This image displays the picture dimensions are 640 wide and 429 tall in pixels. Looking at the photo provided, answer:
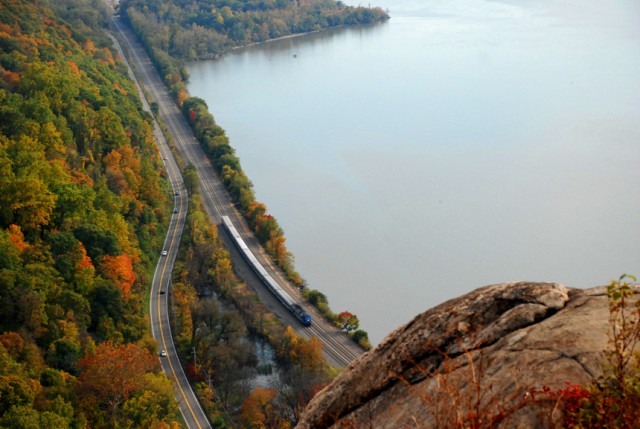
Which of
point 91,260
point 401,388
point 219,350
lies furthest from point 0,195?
point 401,388

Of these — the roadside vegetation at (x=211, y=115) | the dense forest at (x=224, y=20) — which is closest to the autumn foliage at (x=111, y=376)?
the roadside vegetation at (x=211, y=115)

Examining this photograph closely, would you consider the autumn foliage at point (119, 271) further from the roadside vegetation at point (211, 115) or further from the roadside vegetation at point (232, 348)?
the roadside vegetation at point (211, 115)

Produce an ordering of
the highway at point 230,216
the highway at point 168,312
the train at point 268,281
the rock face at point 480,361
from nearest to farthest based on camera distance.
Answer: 1. the rock face at point 480,361
2. the highway at point 168,312
3. the highway at point 230,216
4. the train at point 268,281

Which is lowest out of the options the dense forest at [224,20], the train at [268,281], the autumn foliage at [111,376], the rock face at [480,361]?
the train at [268,281]

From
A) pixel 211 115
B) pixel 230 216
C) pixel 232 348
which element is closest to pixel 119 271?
pixel 232 348

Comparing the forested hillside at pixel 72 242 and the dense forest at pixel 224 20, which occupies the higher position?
the dense forest at pixel 224 20

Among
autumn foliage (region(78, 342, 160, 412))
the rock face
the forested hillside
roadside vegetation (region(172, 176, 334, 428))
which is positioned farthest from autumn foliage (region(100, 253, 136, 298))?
the rock face

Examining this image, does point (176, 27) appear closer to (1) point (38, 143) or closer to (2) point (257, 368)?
(1) point (38, 143)

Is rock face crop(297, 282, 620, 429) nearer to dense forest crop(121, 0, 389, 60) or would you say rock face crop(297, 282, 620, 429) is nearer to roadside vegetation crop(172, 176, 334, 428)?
roadside vegetation crop(172, 176, 334, 428)
